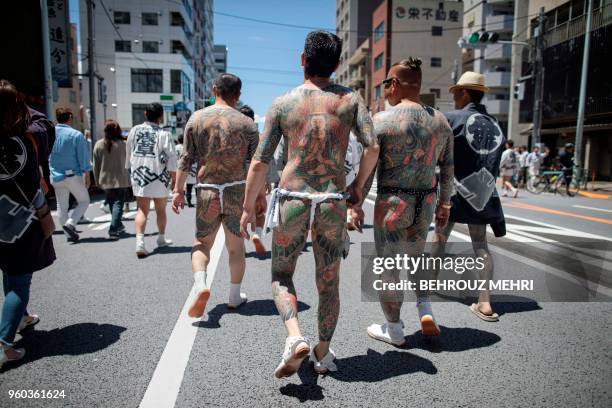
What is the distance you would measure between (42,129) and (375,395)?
2.97 meters

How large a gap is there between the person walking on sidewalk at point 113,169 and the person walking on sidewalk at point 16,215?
174 inches

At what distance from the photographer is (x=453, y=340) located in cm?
331

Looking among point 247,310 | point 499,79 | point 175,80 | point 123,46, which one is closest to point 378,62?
point 499,79

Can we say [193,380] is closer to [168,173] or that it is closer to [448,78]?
[168,173]

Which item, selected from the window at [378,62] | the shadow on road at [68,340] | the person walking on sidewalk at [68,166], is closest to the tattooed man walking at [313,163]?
the shadow on road at [68,340]

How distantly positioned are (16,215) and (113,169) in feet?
15.8

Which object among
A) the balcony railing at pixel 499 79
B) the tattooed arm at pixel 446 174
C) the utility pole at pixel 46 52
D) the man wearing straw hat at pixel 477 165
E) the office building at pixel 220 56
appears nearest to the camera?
the tattooed arm at pixel 446 174

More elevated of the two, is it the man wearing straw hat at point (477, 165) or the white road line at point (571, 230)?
the man wearing straw hat at point (477, 165)

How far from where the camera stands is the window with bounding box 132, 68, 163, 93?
4884cm

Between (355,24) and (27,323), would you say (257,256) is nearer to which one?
(27,323)

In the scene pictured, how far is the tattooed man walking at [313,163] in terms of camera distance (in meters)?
2.57

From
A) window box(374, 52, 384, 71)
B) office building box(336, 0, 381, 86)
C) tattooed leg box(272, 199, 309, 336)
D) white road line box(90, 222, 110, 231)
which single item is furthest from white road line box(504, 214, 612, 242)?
office building box(336, 0, 381, 86)

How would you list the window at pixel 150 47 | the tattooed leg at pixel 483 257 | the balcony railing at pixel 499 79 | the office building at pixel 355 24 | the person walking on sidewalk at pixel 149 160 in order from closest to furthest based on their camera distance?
1. the tattooed leg at pixel 483 257
2. the person walking on sidewalk at pixel 149 160
3. the balcony railing at pixel 499 79
4. the window at pixel 150 47
5. the office building at pixel 355 24

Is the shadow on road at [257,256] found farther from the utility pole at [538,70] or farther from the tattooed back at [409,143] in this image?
the utility pole at [538,70]
